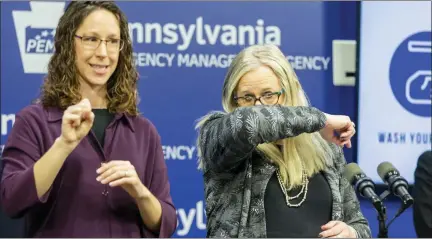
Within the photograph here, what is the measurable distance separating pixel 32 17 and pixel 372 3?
2.09 metres

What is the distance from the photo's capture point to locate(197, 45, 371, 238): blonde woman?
227 centimetres

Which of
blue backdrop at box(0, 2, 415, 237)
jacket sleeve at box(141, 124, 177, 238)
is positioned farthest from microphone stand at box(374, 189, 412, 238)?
blue backdrop at box(0, 2, 415, 237)

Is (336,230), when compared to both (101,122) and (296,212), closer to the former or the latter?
(296,212)

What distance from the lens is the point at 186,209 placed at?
442 cm

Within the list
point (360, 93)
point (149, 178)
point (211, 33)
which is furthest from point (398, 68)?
point (149, 178)

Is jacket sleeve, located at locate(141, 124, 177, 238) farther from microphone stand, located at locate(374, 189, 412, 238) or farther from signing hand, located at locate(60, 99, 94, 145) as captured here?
microphone stand, located at locate(374, 189, 412, 238)

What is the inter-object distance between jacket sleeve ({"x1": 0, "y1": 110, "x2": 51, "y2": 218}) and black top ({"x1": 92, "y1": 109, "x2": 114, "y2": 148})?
199 mm

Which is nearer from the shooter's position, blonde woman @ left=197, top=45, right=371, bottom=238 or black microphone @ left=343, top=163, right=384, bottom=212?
blonde woman @ left=197, top=45, right=371, bottom=238

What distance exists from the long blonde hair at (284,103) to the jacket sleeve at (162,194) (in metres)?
0.21

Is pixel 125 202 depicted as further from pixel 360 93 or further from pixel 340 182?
pixel 360 93

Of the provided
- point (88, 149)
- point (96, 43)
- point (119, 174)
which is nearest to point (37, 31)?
point (96, 43)

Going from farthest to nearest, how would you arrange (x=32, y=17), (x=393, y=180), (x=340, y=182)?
(x=32, y=17), (x=393, y=180), (x=340, y=182)

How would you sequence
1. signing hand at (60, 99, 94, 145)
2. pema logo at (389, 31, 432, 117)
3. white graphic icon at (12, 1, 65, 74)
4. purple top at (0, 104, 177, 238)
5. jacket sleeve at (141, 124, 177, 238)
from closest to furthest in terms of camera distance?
signing hand at (60, 99, 94, 145), purple top at (0, 104, 177, 238), jacket sleeve at (141, 124, 177, 238), white graphic icon at (12, 1, 65, 74), pema logo at (389, 31, 432, 117)

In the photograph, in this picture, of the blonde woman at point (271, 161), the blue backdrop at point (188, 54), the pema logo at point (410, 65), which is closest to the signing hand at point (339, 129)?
the blonde woman at point (271, 161)
